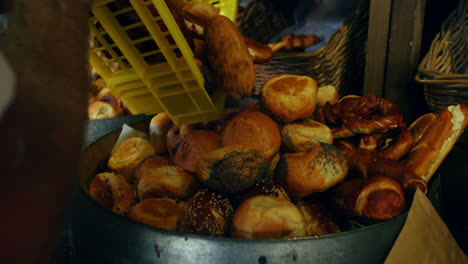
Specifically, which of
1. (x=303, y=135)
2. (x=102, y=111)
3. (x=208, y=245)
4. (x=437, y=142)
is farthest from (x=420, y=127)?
(x=102, y=111)

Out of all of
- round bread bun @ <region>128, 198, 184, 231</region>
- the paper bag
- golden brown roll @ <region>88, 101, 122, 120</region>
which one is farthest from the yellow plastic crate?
golden brown roll @ <region>88, 101, 122, 120</region>

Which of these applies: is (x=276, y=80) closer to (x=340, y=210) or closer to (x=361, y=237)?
(x=340, y=210)

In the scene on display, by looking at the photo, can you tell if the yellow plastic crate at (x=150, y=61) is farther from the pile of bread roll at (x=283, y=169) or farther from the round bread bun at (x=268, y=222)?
the round bread bun at (x=268, y=222)

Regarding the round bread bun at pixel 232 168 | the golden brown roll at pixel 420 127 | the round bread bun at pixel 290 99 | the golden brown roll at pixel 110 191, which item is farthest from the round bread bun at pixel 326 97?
the golden brown roll at pixel 110 191

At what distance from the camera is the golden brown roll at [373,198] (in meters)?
0.78

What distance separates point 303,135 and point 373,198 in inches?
12.5

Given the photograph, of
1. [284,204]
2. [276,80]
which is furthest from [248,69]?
[284,204]

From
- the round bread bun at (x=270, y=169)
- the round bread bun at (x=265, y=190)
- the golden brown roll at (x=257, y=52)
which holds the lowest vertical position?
the round bread bun at (x=270, y=169)

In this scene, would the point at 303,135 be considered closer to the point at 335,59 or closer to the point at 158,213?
the point at 158,213

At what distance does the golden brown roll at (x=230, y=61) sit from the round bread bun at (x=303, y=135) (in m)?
0.22

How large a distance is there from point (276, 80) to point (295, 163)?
0.37 m

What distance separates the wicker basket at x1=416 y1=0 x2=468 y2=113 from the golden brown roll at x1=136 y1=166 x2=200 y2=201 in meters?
1.06

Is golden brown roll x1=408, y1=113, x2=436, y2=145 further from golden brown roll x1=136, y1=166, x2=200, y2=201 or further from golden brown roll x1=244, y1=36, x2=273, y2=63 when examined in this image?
golden brown roll x1=136, y1=166, x2=200, y2=201

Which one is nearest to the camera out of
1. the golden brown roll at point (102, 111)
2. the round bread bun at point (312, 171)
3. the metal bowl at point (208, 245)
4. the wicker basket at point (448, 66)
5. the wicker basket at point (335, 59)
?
the metal bowl at point (208, 245)
